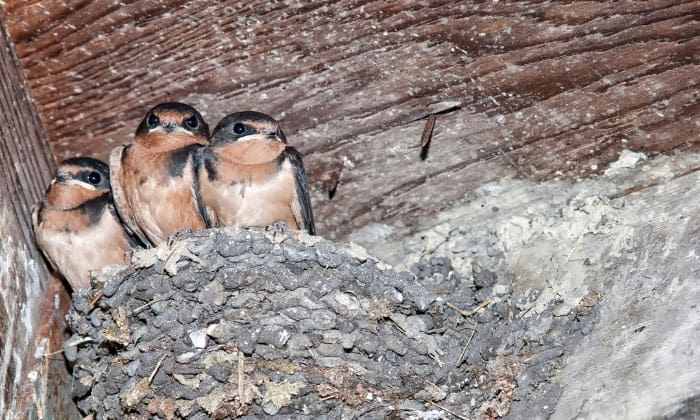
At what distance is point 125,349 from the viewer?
408 cm

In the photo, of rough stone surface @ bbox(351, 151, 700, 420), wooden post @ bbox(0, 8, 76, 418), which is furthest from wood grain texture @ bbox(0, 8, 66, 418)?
rough stone surface @ bbox(351, 151, 700, 420)

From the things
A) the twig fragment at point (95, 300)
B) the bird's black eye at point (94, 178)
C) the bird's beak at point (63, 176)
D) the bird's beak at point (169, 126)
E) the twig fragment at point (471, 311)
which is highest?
the bird's beak at point (169, 126)

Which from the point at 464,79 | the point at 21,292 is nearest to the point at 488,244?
the point at 464,79

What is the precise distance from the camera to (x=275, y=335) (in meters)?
3.95

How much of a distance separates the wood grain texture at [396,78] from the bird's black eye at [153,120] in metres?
0.06

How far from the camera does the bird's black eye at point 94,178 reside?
4.59 metres

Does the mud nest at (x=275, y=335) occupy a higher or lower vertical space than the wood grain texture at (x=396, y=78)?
lower

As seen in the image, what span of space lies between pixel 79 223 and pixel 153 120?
0.72m

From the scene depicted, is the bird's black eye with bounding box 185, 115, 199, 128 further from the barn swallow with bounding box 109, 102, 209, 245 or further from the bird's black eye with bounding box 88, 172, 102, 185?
the bird's black eye with bounding box 88, 172, 102, 185

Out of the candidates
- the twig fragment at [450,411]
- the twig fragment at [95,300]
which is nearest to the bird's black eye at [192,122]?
the twig fragment at [95,300]

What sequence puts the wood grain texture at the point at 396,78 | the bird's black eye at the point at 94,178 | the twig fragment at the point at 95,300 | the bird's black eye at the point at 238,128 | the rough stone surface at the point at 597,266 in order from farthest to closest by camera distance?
the bird's black eye at the point at 94,178
the bird's black eye at the point at 238,128
the twig fragment at the point at 95,300
the wood grain texture at the point at 396,78
the rough stone surface at the point at 597,266

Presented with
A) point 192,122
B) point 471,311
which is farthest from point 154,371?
point 471,311

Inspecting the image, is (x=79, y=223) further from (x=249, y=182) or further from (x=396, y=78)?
(x=396, y=78)

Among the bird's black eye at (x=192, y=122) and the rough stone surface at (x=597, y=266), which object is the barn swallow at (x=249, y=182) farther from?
the rough stone surface at (x=597, y=266)
